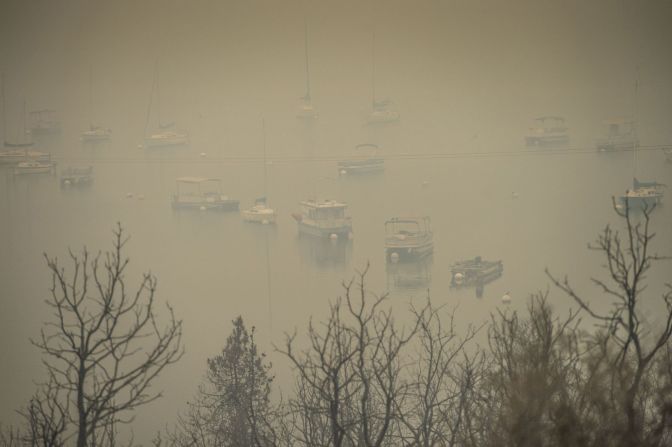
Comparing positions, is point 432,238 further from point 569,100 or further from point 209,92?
point 209,92

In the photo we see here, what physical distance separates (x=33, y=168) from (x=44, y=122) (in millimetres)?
1920

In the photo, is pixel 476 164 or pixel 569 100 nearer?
pixel 476 164

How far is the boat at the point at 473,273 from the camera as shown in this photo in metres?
8.68

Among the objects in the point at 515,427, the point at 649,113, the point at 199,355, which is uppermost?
the point at 649,113

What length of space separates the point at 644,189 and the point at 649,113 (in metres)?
4.87

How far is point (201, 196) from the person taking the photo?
43.7 feet

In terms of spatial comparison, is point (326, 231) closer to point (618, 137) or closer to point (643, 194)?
point (643, 194)

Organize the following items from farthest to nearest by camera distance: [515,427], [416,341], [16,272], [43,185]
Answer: [43,185]
[16,272]
[416,341]
[515,427]

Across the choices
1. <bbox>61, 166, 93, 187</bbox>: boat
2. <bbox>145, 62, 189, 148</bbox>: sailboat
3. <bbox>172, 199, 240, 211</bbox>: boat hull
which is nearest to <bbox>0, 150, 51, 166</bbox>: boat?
<bbox>61, 166, 93, 187</bbox>: boat

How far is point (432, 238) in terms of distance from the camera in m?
10.1

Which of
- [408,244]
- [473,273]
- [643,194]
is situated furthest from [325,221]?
[643,194]

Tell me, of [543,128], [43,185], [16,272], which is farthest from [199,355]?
[543,128]

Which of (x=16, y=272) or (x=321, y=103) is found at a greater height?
(x=321, y=103)

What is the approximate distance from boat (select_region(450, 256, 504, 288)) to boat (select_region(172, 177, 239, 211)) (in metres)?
4.31
